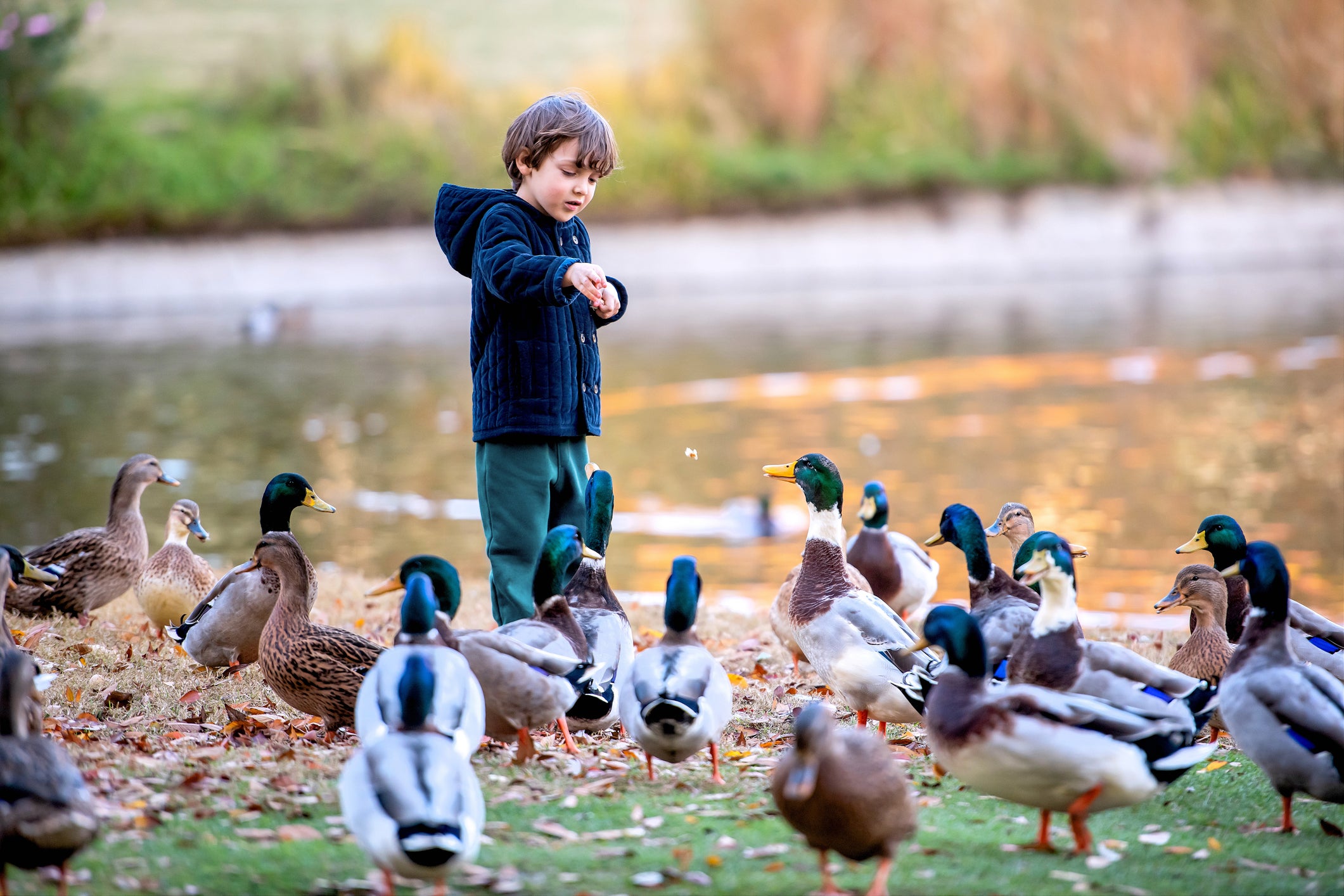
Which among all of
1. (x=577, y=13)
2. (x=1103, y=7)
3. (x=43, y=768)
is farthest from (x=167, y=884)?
(x=577, y=13)

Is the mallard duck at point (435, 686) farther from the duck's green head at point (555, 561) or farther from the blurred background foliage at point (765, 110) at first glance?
the blurred background foliage at point (765, 110)

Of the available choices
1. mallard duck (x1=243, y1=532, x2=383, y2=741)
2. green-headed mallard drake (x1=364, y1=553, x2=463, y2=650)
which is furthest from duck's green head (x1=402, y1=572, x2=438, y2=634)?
mallard duck (x1=243, y1=532, x2=383, y2=741)

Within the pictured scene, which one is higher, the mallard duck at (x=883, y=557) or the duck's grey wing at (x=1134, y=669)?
the mallard duck at (x=883, y=557)

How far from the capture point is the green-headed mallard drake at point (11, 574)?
410 centimetres

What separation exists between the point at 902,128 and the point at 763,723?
848 inches

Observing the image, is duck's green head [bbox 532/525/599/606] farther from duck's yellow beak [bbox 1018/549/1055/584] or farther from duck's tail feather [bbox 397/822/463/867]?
duck's tail feather [bbox 397/822/463/867]

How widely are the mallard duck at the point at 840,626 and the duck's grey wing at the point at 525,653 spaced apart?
0.89m

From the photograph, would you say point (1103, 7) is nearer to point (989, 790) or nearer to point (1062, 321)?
point (1062, 321)

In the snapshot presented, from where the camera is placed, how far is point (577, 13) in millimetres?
31156

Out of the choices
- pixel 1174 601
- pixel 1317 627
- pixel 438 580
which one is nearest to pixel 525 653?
pixel 438 580

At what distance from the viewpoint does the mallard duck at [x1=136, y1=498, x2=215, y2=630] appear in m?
5.64

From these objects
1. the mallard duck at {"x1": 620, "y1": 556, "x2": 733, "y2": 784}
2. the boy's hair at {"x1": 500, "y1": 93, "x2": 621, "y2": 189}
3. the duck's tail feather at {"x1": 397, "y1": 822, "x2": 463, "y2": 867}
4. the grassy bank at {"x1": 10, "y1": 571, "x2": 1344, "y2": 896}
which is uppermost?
the boy's hair at {"x1": 500, "y1": 93, "x2": 621, "y2": 189}

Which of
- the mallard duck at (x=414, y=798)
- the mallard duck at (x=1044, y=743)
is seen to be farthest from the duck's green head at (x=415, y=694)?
the mallard duck at (x=1044, y=743)

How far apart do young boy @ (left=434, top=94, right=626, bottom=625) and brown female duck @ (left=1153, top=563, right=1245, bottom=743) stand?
2000 millimetres
